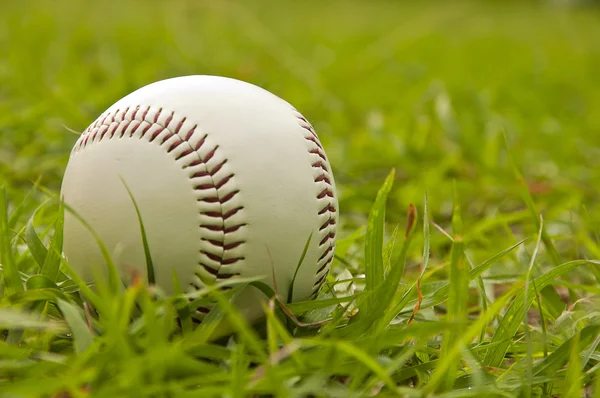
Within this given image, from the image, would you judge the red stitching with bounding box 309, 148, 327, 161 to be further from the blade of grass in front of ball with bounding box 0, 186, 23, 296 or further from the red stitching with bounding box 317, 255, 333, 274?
the blade of grass in front of ball with bounding box 0, 186, 23, 296

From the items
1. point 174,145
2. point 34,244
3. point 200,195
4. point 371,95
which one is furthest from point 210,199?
point 371,95

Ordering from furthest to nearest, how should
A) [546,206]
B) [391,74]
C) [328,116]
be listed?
[391,74]
[328,116]
[546,206]

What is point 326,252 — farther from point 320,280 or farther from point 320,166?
point 320,166

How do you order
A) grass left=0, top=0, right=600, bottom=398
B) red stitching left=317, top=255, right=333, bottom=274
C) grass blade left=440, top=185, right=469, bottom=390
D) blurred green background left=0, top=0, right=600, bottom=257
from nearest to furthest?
1. grass left=0, top=0, right=600, bottom=398
2. grass blade left=440, top=185, right=469, bottom=390
3. red stitching left=317, top=255, right=333, bottom=274
4. blurred green background left=0, top=0, right=600, bottom=257

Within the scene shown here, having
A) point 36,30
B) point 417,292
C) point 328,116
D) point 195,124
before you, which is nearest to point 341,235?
point 417,292

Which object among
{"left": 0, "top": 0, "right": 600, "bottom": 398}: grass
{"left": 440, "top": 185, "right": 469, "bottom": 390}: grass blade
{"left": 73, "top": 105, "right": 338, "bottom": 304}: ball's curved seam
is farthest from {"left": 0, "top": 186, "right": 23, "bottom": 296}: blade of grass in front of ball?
{"left": 440, "top": 185, "right": 469, "bottom": 390}: grass blade

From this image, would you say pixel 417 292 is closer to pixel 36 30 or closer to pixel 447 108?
pixel 447 108

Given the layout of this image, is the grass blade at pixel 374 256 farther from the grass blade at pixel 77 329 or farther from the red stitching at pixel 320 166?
the grass blade at pixel 77 329
